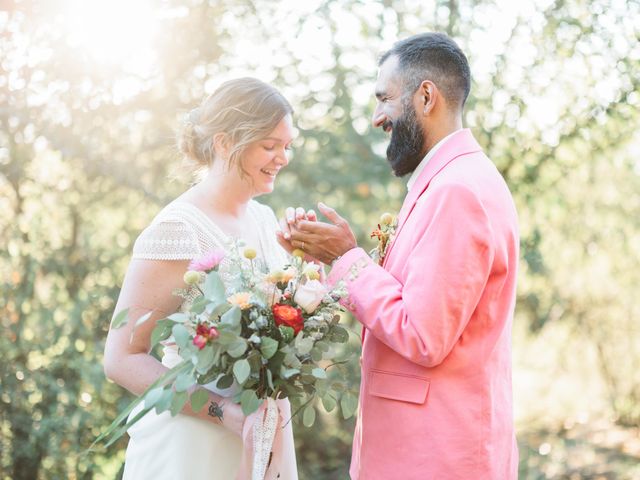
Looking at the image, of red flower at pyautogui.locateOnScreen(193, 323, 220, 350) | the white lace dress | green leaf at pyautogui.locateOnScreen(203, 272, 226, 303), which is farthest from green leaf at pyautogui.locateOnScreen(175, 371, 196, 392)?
the white lace dress

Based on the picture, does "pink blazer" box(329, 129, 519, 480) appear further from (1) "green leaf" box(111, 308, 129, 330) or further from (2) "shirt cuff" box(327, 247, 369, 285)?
(1) "green leaf" box(111, 308, 129, 330)

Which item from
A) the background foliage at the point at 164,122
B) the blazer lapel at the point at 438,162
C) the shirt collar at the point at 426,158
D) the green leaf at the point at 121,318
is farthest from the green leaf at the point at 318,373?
the background foliage at the point at 164,122

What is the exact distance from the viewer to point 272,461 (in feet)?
7.72

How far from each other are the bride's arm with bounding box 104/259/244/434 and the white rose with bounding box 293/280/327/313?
459 millimetres

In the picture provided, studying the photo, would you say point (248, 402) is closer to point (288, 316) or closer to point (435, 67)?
point (288, 316)

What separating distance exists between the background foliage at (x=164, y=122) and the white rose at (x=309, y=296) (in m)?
2.28

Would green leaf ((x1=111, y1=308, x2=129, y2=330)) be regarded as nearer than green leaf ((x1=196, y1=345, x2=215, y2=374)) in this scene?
No

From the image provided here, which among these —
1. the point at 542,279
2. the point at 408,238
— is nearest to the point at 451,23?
the point at 542,279

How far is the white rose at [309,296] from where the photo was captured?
2.11 metres

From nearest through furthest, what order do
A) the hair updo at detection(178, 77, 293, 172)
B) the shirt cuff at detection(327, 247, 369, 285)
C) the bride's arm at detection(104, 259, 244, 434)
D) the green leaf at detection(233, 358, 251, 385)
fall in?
the green leaf at detection(233, 358, 251, 385)
the shirt cuff at detection(327, 247, 369, 285)
the bride's arm at detection(104, 259, 244, 434)
the hair updo at detection(178, 77, 293, 172)

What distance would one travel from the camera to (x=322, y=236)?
7.77 feet

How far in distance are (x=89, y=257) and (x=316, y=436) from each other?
1.83 m

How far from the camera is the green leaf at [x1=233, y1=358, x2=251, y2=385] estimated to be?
1.94m

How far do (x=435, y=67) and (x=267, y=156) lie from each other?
65 cm
